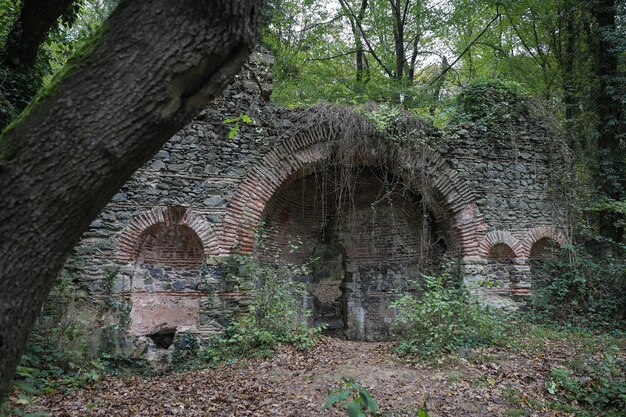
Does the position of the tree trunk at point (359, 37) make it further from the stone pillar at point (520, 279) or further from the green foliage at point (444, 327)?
the green foliage at point (444, 327)

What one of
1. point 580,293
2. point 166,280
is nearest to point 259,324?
point 166,280

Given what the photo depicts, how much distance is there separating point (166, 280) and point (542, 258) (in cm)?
717

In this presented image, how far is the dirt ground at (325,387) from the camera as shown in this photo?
13.8ft

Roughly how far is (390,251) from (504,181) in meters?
2.75

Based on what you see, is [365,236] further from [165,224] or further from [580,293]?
[165,224]

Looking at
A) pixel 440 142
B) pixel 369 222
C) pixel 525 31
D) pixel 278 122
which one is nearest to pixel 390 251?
pixel 369 222

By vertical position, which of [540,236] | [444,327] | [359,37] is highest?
[359,37]

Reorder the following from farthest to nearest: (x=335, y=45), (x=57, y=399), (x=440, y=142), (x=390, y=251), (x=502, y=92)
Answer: (x=335, y=45) < (x=390, y=251) < (x=502, y=92) < (x=440, y=142) < (x=57, y=399)

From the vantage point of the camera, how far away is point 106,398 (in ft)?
15.1

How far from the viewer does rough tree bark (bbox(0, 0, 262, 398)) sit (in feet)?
5.62

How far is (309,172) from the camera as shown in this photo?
305 inches

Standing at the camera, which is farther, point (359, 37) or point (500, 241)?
point (359, 37)

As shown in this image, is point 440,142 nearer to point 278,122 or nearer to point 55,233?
point 278,122

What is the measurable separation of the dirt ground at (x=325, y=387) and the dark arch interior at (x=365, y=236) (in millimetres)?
2965
